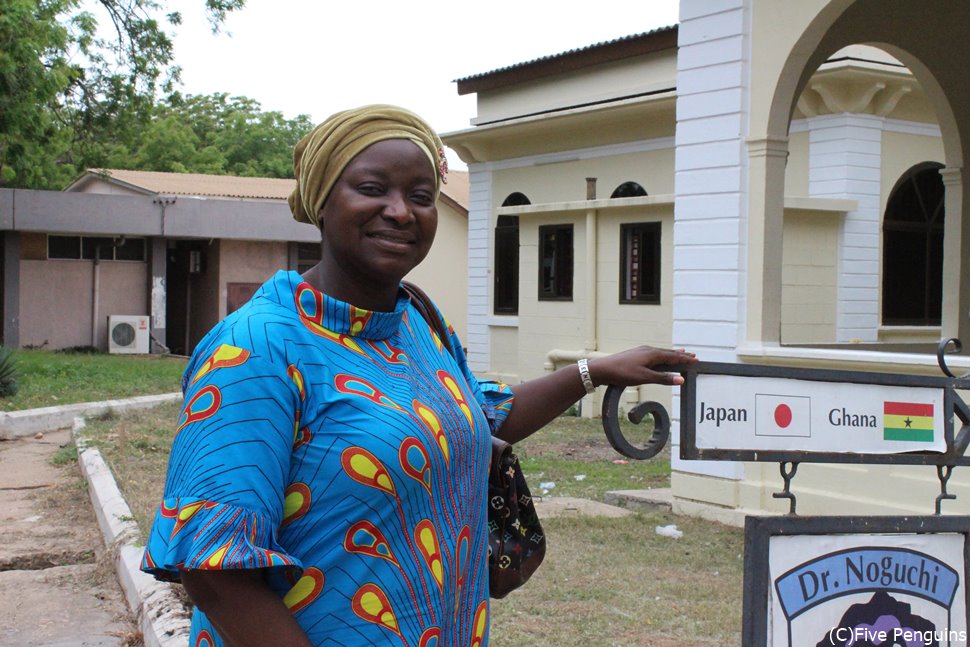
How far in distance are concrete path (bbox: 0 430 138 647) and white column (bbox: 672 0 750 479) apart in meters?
4.36

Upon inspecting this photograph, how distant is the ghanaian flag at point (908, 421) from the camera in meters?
2.52

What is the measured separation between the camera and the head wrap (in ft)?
6.91

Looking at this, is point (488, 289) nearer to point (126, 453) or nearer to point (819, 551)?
point (126, 453)

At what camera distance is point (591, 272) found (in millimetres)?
16422

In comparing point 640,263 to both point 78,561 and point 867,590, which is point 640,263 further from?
point 867,590

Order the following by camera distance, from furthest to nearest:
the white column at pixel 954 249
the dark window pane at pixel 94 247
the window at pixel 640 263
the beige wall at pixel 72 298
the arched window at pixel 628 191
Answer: the dark window pane at pixel 94 247 → the beige wall at pixel 72 298 → the arched window at pixel 628 191 → the window at pixel 640 263 → the white column at pixel 954 249

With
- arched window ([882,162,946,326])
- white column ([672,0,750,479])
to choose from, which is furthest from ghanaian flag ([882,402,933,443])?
arched window ([882,162,946,326])

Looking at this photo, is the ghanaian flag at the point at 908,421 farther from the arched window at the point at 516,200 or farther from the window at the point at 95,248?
the window at the point at 95,248

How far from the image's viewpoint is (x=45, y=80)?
1705cm

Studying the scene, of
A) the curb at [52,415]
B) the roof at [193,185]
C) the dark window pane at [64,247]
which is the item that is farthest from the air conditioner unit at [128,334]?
the curb at [52,415]

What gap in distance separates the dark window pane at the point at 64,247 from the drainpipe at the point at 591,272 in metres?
15.6

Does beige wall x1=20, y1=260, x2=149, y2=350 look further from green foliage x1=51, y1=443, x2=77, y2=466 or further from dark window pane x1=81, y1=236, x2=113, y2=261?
green foliage x1=51, y1=443, x2=77, y2=466

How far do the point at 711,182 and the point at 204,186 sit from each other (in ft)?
84.7

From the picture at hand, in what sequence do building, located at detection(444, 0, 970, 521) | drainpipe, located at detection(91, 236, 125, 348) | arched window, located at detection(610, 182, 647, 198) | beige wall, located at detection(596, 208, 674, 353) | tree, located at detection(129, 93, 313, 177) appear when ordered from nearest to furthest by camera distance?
building, located at detection(444, 0, 970, 521)
beige wall, located at detection(596, 208, 674, 353)
arched window, located at detection(610, 182, 647, 198)
drainpipe, located at detection(91, 236, 125, 348)
tree, located at detection(129, 93, 313, 177)
